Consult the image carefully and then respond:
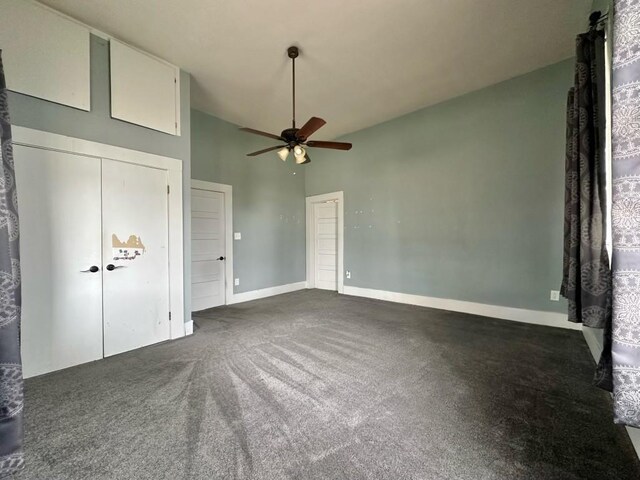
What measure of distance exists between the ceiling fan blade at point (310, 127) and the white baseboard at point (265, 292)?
10.3 ft

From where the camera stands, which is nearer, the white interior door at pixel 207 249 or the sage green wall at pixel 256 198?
the white interior door at pixel 207 249

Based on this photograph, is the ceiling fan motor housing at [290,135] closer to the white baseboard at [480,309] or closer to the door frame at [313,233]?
the door frame at [313,233]

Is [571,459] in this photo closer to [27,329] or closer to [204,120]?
[27,329]

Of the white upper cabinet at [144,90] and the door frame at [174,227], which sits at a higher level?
the white upper cabinet at [144,90]

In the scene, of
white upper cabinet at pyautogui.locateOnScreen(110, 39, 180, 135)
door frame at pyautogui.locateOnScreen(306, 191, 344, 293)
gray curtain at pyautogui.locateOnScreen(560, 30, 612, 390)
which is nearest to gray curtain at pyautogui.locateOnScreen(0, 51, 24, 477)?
white upper cabinet at pyautogui.locateOnScreen(110, 39, 180, 135)

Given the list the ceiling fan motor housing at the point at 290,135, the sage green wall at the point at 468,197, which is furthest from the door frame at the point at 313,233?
the ceiling fan motor housing at the point at 290,135

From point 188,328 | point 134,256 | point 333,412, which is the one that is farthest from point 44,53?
point 333,412

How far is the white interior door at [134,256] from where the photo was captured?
2.67 metres

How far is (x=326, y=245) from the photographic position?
6.02m

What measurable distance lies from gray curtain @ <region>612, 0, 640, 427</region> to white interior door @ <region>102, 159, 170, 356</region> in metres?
3.51

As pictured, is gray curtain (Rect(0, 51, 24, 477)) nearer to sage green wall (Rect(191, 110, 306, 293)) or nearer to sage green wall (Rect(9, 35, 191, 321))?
sage green wall (Rect(9, 35, 191, 321))

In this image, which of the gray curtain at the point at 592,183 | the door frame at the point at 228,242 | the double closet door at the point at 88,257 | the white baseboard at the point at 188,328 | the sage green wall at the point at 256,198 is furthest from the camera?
the door frame at the point at 228,242

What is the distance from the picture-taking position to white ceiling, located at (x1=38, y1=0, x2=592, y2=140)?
2.41 metres

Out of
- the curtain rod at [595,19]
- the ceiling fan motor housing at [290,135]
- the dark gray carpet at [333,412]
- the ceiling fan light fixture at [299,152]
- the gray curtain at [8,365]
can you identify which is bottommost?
the dark gray carpet at [333,412]
